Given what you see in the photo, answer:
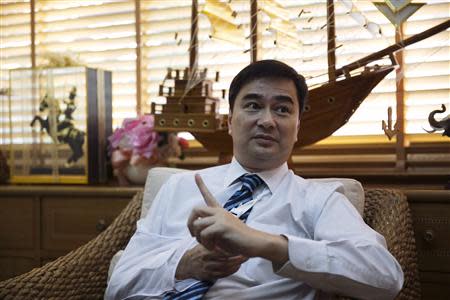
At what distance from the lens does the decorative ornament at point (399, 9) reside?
1.89 meters

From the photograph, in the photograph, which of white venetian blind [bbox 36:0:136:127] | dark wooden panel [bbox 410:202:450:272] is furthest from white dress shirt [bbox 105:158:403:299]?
white venetian blind [bbox 36:0:136:127]

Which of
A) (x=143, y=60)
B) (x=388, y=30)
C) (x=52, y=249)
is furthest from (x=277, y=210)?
(x=143, y=60)

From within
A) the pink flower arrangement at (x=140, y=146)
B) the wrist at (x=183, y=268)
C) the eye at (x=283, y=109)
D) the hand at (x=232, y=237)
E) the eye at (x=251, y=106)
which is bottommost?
the wrist at (x=183, y=268)

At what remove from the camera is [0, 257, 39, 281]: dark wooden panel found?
254 cm

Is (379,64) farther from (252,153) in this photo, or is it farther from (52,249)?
(52,249)

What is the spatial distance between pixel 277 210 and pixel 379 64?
2.99 ft

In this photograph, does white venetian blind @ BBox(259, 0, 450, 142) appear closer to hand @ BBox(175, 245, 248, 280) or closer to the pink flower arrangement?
the pink flower arrangement

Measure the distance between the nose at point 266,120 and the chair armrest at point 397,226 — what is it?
0.41m

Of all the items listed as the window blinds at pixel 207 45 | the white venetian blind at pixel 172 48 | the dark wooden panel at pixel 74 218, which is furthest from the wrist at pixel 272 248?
the white venetian blind at pixel 172 48

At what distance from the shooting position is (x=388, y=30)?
2.29 m

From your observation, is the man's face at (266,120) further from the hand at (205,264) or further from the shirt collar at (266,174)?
the hand at (205,264)

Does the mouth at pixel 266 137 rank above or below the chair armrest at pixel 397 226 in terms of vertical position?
above

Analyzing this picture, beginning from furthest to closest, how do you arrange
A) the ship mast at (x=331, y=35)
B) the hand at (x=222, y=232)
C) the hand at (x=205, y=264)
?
the ship mast at (x=331, y=35) → the hand at (x=205, y=264) → the hand at (x=222, y=232)

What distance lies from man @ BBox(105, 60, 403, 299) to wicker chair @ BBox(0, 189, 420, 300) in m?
0.17
